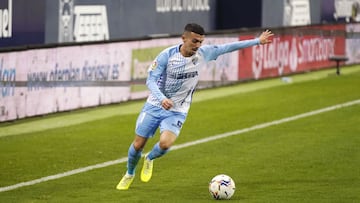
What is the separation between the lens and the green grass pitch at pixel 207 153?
13.4 m

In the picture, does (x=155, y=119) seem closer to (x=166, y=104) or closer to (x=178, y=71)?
(x=178, y=71)

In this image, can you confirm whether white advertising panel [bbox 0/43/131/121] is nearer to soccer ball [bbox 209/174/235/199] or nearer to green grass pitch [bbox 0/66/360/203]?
green grass pitch [bbox 0/66/360/203]

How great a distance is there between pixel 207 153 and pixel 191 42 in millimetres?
4386

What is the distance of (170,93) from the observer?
1358 cm

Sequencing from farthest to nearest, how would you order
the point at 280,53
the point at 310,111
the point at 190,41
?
1. the point at 280,53
2. the point at 310,111
3. the point at 190,41

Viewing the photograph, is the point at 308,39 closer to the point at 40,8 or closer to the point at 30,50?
the point at 40,8

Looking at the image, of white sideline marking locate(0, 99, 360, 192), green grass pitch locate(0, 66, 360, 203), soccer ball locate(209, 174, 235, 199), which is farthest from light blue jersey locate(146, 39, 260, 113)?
white sideline marking locate(0, 99, 360, 192)

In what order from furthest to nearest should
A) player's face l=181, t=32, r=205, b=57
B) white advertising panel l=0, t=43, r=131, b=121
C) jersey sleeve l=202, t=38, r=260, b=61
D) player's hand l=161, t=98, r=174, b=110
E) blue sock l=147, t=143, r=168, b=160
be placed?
1. white advertising panel l=0, t=43, r=131, b=121
2. jersey sleeve l=202, t=38, r=260, b=61
3. blue sock l=147, t=143, r=168, b=160
4. player's face l=181, t=32, r=205, b=57
5. player's hand l=161, t=98, r=174, b=110

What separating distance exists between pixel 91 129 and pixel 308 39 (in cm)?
1546

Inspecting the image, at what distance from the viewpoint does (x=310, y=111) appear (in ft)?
77.8

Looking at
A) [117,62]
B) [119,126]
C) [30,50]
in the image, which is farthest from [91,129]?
[117,62]

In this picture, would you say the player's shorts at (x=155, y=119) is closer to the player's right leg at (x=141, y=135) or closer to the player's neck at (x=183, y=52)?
the player's right leg at (x=141, y=135)

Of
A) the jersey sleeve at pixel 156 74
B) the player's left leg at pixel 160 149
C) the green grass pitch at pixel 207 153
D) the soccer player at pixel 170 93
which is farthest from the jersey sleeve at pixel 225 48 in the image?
the green grass pitch at pixel 207 153

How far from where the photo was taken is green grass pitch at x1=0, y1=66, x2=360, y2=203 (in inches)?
527
